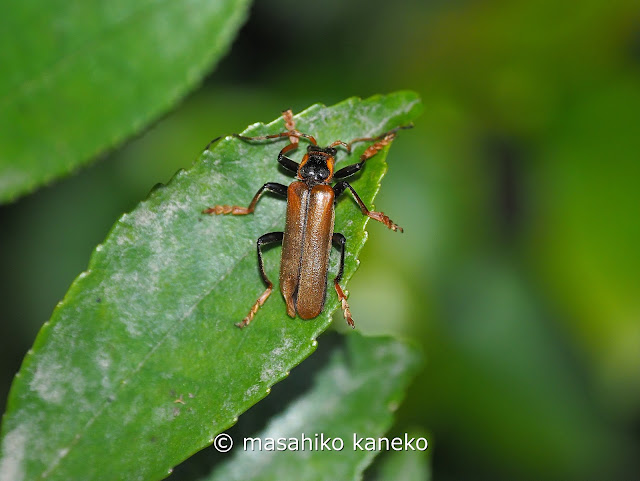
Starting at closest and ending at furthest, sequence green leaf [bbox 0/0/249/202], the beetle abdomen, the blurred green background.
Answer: green leaf [bbox 0/0/249/202] < the beetle abdomen < the blurred green background

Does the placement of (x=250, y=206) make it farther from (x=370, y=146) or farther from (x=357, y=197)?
(x=370, y=146)

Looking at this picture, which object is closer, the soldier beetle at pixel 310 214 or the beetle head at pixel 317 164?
the soldier beetle at pixel 310 214

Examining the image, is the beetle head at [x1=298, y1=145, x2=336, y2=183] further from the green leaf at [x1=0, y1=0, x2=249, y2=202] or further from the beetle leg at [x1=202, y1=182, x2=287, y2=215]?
the green leaf at [x1=0, y1=0, x2=249, y2=202]

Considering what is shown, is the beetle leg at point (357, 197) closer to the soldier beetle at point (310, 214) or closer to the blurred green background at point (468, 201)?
the soldier beetle at point (310, 214)

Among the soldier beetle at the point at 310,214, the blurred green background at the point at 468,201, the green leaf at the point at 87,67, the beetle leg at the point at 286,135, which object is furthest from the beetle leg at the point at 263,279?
the blurred green background at the point at 468,201

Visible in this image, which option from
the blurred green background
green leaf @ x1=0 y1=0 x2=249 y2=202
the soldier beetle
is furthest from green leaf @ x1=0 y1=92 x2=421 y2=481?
the blurred green background

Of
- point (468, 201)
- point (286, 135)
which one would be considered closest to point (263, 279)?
point (286, 135)
